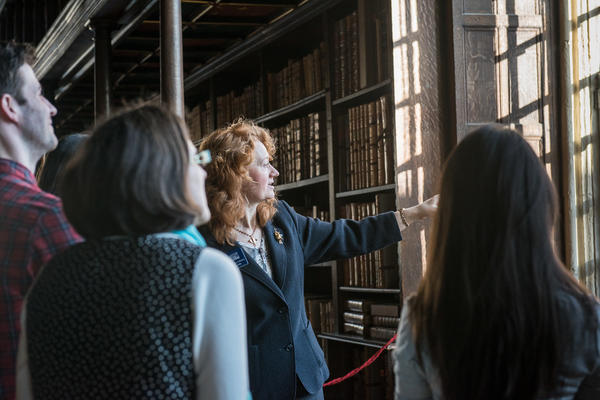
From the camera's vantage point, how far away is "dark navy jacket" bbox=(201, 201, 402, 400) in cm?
272

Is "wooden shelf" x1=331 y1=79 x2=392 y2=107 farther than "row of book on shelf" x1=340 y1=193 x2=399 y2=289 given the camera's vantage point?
No

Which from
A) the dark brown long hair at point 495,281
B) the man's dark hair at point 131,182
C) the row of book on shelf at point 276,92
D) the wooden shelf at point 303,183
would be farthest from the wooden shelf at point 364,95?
the man's dark hair at point 131,182

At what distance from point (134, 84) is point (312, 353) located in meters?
6.59

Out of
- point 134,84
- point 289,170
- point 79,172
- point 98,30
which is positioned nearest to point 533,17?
point 289,170

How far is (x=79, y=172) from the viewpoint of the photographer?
1.44 metres

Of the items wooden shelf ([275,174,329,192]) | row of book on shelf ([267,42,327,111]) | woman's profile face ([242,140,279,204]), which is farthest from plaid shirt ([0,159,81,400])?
row of book on shelf ([267,42,327,111])

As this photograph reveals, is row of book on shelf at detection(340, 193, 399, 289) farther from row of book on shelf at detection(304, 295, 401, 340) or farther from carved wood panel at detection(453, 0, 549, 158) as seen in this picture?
carved wood panel at detection(453, 0, 549, 158)

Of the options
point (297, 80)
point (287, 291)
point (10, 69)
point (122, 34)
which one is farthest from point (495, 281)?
point (122, 34)

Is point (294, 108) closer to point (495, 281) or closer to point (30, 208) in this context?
point (30, 208)

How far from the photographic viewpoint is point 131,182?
140cm

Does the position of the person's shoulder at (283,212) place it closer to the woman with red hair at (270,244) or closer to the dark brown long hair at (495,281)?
the woman with red hair at (270,244)

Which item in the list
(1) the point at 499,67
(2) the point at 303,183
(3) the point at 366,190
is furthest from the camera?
(2) the point at 303,183

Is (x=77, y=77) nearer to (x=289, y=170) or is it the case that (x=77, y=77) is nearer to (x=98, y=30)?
(x=98, y=30)

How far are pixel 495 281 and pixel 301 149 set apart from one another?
161 inches
